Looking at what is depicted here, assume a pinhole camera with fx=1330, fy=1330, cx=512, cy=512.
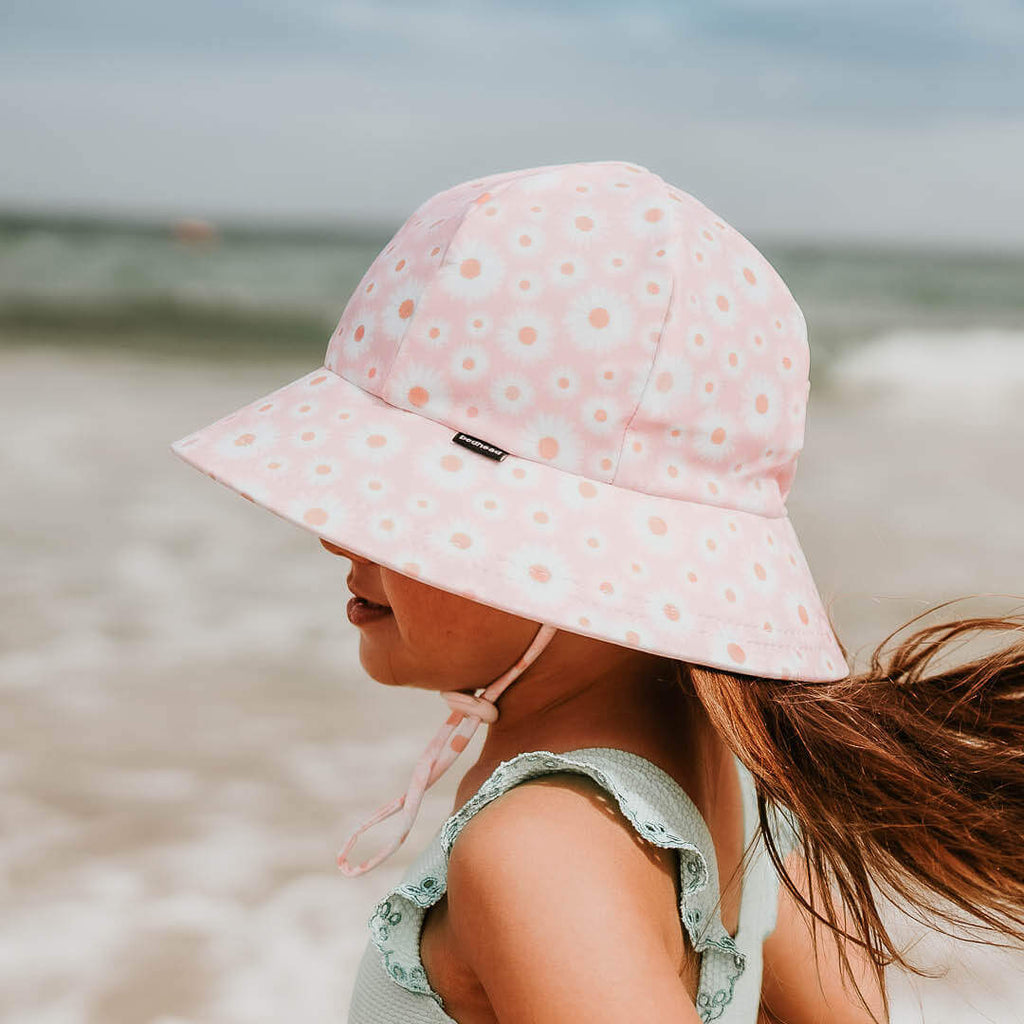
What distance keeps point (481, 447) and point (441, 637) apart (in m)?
0.17

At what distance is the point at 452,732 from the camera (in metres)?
1.20

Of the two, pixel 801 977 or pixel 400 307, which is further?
pixel 801 977

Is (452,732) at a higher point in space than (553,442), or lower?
lower

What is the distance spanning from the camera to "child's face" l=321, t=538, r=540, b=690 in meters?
1.05

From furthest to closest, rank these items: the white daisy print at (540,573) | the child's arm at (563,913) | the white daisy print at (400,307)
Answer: the white daisy print at (400,307) < the white daisy print at (540,573) < the child's arm at (563,913)

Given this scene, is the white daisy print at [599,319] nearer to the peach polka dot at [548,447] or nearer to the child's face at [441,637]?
the peach polka dot at [548,447]

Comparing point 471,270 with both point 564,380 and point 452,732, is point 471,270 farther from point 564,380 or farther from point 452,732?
point 452,732

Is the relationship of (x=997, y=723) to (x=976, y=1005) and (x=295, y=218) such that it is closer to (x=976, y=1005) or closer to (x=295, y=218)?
(x=976, y=1005)

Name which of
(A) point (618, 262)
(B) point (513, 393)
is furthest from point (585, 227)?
(B) point (513, 393)

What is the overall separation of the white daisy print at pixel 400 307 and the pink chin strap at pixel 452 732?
0.85 feet

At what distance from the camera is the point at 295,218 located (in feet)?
61.8

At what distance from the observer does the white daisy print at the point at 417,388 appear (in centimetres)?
101

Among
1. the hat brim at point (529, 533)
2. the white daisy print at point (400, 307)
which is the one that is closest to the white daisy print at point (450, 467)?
the hat brim at point (529, 533)

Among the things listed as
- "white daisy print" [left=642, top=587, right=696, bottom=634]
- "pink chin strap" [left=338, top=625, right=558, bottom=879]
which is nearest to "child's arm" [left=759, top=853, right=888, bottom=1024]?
"pink chin strap" [left=338, top=625, right=558, bottom=879]
